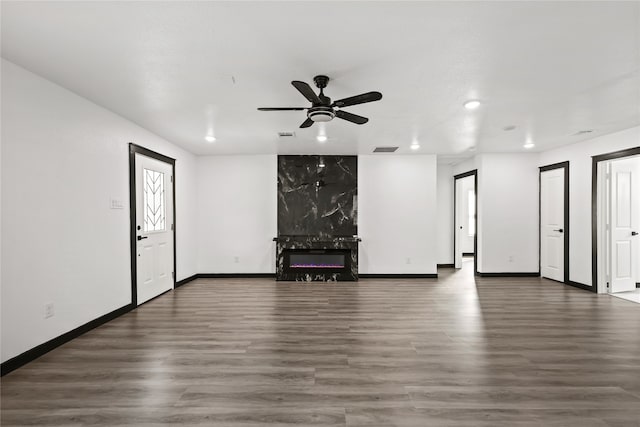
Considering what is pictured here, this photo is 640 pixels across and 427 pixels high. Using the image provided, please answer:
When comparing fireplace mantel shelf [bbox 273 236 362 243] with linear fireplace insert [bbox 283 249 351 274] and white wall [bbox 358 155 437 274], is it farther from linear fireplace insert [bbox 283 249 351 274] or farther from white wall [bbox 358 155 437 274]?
white wall [bbox 358 155 437 274]

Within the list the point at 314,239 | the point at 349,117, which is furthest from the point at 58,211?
the point at 314,239

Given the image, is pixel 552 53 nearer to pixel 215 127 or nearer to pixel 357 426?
pixel 357 426

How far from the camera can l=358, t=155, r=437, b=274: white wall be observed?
6.58 m

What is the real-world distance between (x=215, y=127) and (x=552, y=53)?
3838 millimetres

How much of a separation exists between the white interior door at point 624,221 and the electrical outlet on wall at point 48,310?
24.5ft

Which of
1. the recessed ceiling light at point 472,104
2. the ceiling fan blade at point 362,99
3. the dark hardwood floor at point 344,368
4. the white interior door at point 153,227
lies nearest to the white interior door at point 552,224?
the dark hardwood floor at point 344,368

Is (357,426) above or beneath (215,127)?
beneath

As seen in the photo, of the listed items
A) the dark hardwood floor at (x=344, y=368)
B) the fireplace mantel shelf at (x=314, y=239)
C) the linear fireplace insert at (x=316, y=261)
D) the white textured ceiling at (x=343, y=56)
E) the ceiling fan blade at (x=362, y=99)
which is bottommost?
the dark hardwood floor at (x=344, y=368)

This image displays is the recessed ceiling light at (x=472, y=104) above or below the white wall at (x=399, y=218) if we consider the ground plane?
above

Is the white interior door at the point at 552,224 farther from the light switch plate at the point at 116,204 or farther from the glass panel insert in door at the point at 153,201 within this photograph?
the light switch plate at the point at 116,204

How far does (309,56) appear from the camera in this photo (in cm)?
249

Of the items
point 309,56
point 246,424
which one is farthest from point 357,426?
point 309,56

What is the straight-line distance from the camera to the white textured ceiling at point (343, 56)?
1.99 metres

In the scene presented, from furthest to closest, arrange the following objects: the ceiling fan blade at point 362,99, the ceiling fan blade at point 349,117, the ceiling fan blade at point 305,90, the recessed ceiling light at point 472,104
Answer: the recessed ceiling light at point 472,104 → the ceiling fan blade at point 349,117 → the ceiling fan blade at point 362,99 → the ceiling fan blade at point 305,90
